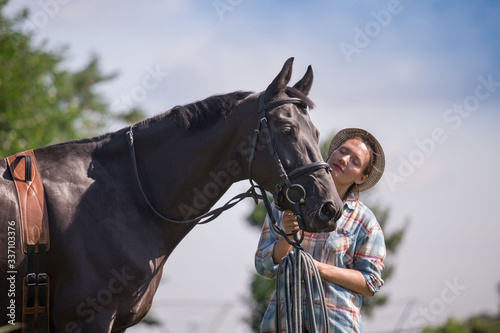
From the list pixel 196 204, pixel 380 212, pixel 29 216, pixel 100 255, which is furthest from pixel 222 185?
pixel 380 212

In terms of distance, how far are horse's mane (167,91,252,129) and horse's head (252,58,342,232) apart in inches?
10.7

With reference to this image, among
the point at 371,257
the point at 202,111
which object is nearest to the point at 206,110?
the point at 202,111

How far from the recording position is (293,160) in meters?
4.26

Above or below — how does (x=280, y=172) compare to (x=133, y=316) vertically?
above

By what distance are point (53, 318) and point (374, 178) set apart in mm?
2601

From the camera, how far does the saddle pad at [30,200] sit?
12.8 feet

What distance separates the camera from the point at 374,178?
4.74m

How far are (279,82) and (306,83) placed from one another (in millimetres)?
322

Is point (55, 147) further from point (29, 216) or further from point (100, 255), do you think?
point (100, 255)

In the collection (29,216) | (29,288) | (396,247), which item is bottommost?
(396,247)

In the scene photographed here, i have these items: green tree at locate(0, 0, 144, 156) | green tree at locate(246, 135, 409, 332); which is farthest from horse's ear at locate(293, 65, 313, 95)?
green tree at locate(246, 135, 409, 332)

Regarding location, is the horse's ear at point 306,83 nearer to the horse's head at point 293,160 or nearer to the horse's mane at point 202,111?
the horse's head at point 293,160

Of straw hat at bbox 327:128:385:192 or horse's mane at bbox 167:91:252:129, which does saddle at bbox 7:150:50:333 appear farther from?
straw hat at bbox 327:128:385:192

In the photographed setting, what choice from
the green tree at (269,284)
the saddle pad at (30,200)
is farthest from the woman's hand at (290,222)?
the green tree at (269,284)
